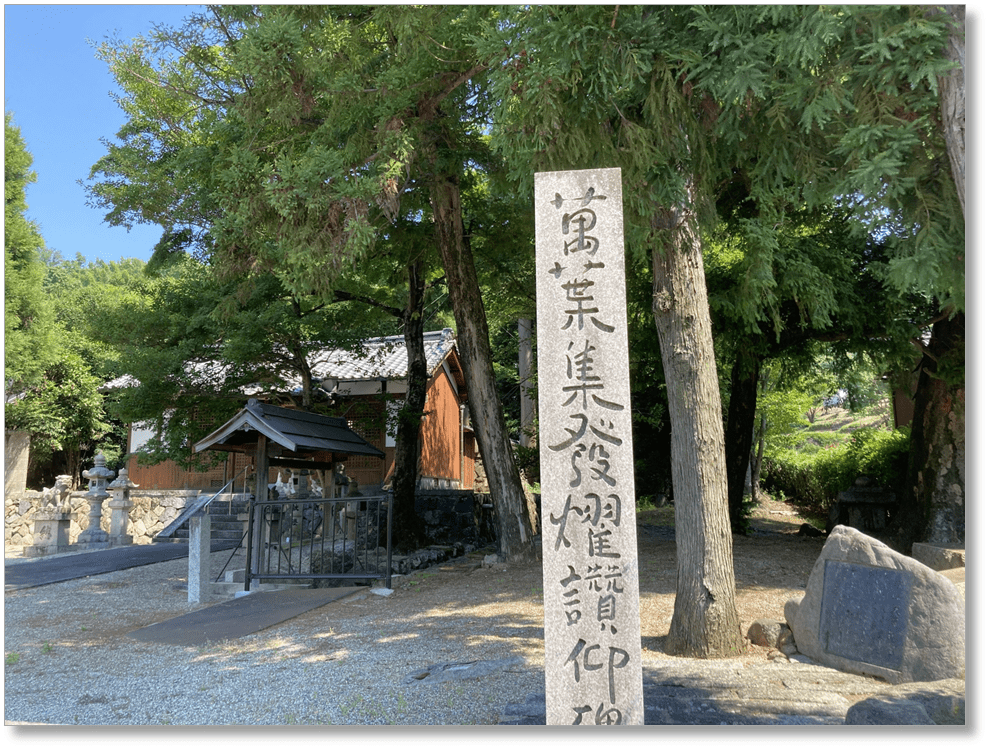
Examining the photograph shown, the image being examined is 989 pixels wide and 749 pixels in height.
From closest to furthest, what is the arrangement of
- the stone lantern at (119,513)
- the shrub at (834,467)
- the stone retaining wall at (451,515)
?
the shrub at (834,467), the stone lantern at (119,513), the stone retaining wall at (451,515)

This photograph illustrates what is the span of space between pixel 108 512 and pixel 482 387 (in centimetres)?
1054

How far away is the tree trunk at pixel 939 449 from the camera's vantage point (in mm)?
8367

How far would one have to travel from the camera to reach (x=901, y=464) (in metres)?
11.8

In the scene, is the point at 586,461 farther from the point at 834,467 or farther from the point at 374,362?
the point at 834,467

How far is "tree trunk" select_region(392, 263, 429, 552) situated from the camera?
11.1 meters

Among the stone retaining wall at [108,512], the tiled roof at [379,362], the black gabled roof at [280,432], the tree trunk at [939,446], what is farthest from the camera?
the tiled roof at [379,362]

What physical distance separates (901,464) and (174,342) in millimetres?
12415

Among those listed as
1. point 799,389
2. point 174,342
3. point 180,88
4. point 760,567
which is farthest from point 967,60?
point 799,389

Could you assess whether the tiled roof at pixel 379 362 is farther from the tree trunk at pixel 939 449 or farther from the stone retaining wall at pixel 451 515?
the tree trunk at pixel 939 449

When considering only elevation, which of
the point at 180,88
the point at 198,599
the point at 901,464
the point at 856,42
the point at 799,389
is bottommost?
the point at 198,599

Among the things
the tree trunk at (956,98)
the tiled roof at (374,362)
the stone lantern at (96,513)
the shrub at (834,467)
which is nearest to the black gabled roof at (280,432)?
the tiled roof at (374,362)

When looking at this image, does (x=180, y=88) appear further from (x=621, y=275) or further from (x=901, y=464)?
(x=901, y=464)

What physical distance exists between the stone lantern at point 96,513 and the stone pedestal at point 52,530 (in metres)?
0.34

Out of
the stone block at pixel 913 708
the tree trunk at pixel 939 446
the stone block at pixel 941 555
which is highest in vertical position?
the tree trunk at pixel 939 446
